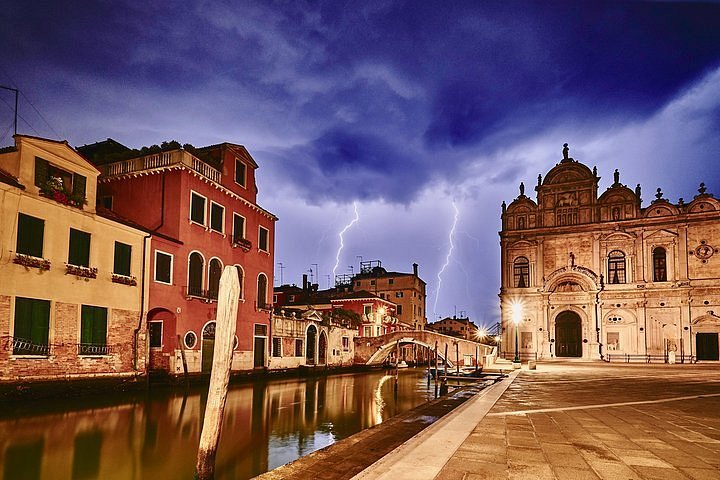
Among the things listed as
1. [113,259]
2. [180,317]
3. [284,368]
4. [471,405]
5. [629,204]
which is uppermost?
[629,204]

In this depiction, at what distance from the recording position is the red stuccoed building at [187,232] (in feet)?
69.6

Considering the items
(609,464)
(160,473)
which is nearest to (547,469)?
(609,464)

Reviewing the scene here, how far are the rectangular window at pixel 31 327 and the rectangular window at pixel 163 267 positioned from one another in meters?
5.23

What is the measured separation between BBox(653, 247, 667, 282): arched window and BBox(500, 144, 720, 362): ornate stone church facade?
0.06 meters

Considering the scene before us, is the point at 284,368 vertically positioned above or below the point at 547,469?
below

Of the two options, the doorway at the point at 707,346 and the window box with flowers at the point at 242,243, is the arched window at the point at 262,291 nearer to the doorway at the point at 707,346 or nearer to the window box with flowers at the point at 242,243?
the window box with flowers at the point at 242,243

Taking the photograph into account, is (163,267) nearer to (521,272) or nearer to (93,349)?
(93,349)

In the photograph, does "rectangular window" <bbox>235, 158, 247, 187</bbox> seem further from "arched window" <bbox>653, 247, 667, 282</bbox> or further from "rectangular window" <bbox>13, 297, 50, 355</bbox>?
"arched window" <bbox>653, 247, 667, 282</bbox>

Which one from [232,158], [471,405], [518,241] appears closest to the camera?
[471,405]

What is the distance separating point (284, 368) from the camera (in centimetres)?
3056

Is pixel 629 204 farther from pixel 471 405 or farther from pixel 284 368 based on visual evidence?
pixel 471 405

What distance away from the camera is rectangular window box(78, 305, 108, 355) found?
17.1 m

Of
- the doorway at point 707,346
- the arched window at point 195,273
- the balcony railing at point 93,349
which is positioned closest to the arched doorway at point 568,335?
the doorway at point 707,346

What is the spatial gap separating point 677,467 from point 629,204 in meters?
35.3
